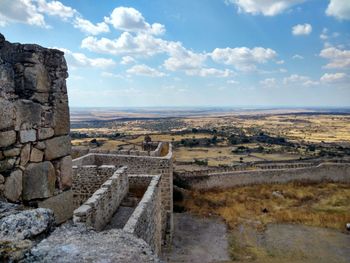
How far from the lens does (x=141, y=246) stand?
4.80m

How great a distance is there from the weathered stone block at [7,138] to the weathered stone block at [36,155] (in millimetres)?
376

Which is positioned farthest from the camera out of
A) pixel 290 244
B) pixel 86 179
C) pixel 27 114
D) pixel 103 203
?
pixel 290 244

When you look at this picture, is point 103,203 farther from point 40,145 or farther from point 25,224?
point 25,224

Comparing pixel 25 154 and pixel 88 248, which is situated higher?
pixel 25 154

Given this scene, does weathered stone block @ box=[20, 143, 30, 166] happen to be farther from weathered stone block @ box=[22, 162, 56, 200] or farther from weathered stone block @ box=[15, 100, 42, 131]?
weathered stone block @ box=[15, 100, 42, 131]

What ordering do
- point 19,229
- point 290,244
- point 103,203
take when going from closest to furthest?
point 19,229, point 103,203, point 290,244

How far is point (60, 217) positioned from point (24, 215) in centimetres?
154

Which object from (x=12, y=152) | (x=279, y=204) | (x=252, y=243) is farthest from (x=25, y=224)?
→ (x=279, y=204)

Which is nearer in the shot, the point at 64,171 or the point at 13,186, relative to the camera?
the point at 13,186

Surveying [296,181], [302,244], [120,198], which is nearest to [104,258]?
[120,198]

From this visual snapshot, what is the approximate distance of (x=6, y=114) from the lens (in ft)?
16.9

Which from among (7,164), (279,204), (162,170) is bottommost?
(279,204)

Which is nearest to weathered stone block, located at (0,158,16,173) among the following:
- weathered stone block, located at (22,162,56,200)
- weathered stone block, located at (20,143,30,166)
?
weathered stone block, located at (20,143,30,166)

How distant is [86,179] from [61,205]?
7555 mm
